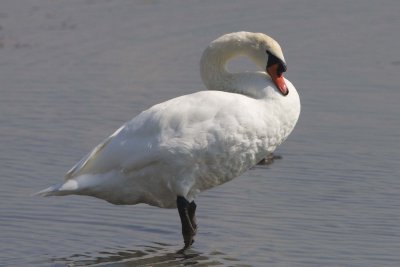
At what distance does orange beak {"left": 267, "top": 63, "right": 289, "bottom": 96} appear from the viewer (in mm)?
8672

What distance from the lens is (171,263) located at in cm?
836

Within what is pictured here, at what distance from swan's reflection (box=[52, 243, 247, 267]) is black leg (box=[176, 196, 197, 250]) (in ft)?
0.42

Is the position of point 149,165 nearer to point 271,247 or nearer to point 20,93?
point 271,247

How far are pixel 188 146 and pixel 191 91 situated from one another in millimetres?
3942

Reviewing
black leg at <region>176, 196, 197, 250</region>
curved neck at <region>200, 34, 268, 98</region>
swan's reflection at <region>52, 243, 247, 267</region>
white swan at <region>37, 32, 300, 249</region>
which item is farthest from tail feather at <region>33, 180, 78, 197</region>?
curved neck at <region>200, 34, 268, 98</region>

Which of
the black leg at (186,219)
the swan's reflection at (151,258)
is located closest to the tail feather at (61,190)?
the swan's reflection at (151,258)

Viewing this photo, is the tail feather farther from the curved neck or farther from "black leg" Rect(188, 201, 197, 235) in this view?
the curved neck

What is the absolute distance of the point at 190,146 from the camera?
8.37 meters

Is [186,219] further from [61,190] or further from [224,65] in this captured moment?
[224,65]

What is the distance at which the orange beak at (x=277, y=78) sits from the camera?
8.67 metres

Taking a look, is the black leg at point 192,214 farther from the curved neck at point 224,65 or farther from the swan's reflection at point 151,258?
the curved neck at point 224,65

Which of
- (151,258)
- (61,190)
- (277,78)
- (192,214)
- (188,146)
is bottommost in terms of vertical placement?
(151,258)

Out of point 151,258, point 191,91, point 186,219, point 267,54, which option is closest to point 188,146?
point 186,219

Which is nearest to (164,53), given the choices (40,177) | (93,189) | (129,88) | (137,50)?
(137,50)
